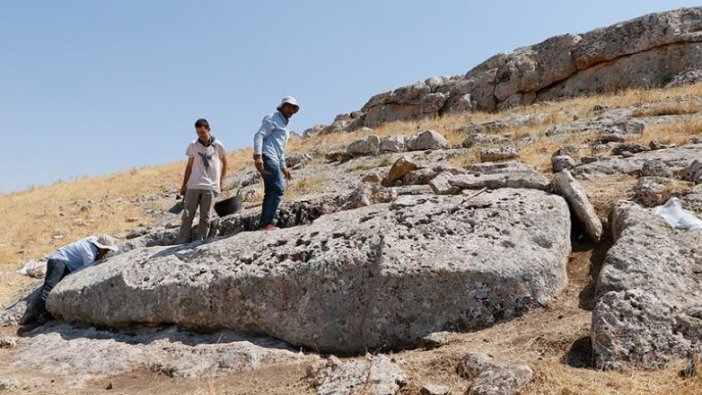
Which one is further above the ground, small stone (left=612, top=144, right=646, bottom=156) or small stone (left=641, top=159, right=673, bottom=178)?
Answer: small stone (left=612, top=144, right=646, bottom=156)

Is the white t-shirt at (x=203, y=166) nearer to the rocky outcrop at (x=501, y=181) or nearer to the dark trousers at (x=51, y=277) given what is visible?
the dark trousers at (x=51, y=277)

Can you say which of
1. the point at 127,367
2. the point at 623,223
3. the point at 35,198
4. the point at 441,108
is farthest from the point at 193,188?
the point at 441,108

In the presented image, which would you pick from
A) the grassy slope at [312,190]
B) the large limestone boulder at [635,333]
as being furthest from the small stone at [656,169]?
the large limestone boulder at [635,333]

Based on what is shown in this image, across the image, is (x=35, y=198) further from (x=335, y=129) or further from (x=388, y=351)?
(x=388, y=351)

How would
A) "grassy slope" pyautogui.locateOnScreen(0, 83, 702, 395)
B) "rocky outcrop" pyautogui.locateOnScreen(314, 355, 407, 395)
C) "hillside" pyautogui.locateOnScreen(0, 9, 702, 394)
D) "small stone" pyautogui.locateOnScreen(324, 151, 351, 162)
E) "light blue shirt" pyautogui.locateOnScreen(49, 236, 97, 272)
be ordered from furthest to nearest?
"small stone" pyautogui.locateOnScreen(324, 151, 351, 162)
"light blue shirt" pyautogui.locateOnScreen(49, 236, 97, 272)
"hillside" pyautogui.locateOnScreen(0, 9, 702, 394)
"rocky outcrop" pyautogui.locateOnScreen(314, 355, 407, 395)
"grassy slope" pyautogui.locateOnScreen(0, 83, 702, 395)

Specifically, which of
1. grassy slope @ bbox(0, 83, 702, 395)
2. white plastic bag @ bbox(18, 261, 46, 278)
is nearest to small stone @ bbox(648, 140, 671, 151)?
grassy slope @ bbox(0, 83, 702, 395)

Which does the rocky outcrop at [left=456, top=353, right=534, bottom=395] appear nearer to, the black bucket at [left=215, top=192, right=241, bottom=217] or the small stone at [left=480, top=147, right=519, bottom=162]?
the black bucket at [left=215, top=192, right=241, bottom=217]

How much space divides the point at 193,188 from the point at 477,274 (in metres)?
4.08

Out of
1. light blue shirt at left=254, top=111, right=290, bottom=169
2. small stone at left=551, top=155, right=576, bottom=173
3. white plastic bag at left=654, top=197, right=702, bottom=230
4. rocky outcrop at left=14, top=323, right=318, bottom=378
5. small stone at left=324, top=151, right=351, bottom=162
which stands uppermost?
light blue shirt at left=254, top=111, right=290, bottom=169

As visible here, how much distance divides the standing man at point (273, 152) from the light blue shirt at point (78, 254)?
2.72 metres

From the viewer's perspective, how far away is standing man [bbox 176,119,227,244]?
738 cm

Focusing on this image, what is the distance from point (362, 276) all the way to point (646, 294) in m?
2.42

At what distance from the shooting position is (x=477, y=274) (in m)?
5.05

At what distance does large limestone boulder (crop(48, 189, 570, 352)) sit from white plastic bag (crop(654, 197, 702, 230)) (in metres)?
0.93
